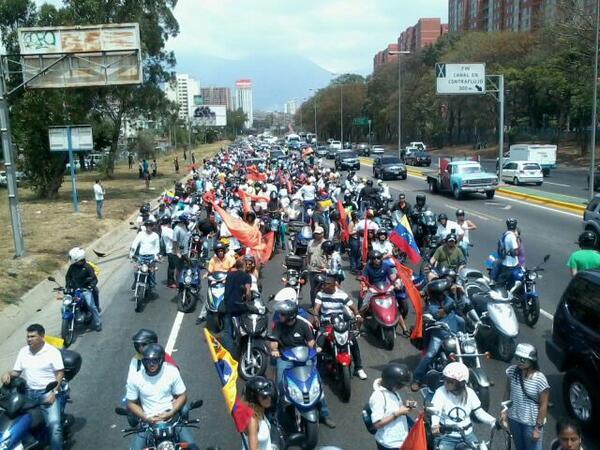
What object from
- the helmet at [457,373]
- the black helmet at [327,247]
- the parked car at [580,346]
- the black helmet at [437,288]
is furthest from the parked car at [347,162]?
the helmet at [457,373]

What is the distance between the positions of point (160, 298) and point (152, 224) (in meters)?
1.55

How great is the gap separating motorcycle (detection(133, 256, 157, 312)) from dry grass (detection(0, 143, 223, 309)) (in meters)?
2.69

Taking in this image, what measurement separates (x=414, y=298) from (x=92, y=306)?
531 cm

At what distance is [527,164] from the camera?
35094mm

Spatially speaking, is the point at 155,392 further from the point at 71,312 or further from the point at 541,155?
the point at 541,155

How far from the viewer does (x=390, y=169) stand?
39.3 meters

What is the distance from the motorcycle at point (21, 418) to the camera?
220 inches

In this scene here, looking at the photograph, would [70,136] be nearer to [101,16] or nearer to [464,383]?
[101,16]

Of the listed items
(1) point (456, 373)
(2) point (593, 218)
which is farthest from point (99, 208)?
(1) point (456, 373)

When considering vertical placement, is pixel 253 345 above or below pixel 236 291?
below

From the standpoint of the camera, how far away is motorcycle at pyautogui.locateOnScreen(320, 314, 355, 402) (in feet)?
24.2

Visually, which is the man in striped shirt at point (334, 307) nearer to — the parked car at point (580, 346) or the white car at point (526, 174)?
the parked car at point (580, 346)

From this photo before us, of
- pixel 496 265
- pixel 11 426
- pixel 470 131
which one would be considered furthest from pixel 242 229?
pixel 470 131

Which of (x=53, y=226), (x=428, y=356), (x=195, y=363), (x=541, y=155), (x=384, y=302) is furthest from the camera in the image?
(x=541, y=155)
